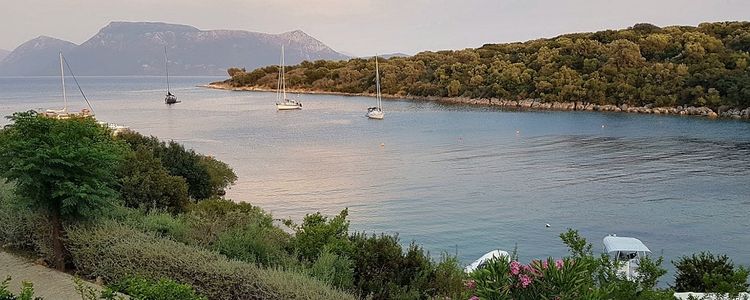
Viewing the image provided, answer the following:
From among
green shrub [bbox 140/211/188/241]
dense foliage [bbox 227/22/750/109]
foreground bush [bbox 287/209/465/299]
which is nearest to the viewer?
foreground bush [bbox 287/209/465/299]

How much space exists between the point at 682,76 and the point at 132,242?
7780 cm

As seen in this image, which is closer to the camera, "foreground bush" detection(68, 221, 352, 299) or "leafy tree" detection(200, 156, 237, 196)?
"foreground bush" detection(68, 221, 352, 299)

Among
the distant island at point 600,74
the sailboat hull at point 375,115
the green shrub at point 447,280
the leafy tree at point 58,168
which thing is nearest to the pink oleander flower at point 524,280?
the green shrub at point 447,280

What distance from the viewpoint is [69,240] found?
8070mm

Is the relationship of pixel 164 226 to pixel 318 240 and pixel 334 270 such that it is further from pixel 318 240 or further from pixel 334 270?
pixel 334 270

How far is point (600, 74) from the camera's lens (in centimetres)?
8119

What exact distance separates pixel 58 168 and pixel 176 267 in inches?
106

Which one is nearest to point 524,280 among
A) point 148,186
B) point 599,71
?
point 148,186

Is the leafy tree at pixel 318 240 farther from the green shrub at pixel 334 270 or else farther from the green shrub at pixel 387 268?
the green shrub at pixel 334 270

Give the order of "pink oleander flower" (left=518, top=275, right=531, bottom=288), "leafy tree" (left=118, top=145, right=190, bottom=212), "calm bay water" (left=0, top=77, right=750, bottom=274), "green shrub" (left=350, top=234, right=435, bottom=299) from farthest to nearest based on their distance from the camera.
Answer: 1. "calm bay water" (left=0, top=77, right=750, bottom=274)
2. "leafy tree" (left=118, top=145, right=190, bottom=212)
3. "green shrub" (left=350, top=234, right=435, bottom=299)
4. "pink oleander flower" (left=518, top=275, right=531, bottom=288)

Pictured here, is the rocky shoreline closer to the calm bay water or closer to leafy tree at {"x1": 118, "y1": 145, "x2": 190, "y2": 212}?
the calm bay water

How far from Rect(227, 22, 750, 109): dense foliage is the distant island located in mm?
129

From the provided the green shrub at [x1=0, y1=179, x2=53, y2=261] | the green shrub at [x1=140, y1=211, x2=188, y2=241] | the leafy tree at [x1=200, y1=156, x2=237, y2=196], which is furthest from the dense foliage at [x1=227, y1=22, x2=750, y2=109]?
the green shrub at [x1=0, y1=179, x2=53, y2=261]

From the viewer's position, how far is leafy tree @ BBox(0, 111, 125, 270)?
8078mm
